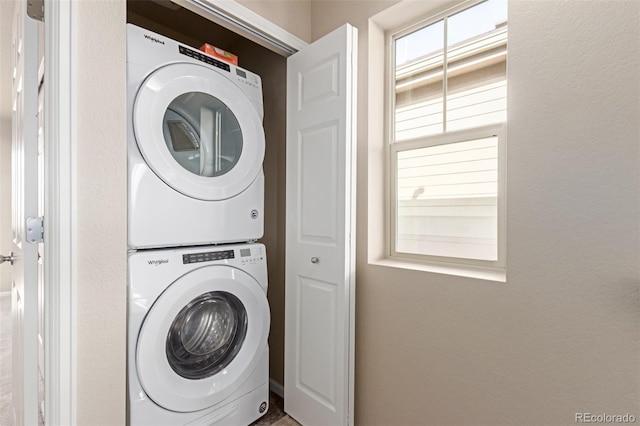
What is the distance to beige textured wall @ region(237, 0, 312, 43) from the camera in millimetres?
1686

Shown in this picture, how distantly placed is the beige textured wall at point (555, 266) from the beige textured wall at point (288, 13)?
1106mm

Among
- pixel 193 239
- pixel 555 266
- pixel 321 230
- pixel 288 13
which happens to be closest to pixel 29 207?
pixel 193 239

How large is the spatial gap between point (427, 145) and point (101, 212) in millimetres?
1378

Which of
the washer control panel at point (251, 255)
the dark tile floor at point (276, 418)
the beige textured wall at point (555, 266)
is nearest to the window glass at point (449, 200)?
the beige textured wall at point (555, 266)

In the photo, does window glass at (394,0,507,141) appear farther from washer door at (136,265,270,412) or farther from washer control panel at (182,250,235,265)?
washer door at (136,265,270,412)

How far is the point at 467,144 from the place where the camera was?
148cm

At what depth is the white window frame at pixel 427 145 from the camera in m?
1.36

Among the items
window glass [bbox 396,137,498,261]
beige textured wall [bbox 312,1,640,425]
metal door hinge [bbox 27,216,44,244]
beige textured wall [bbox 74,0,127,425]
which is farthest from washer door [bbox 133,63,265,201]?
beige textured wall [bbox 312,1,640,425]

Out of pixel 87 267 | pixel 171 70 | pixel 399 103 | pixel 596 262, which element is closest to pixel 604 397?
pixel 596 262

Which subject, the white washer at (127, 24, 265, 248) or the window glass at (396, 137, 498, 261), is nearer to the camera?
the white washer at (127, 24, 265, 248)

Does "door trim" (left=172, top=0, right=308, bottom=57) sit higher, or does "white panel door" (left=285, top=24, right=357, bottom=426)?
"door trim" (left=172, top=0, right=308, bottom=57)

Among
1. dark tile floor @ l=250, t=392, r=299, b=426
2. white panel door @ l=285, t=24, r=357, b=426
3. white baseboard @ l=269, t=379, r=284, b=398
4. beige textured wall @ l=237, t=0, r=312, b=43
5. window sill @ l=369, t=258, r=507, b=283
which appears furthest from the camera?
white baseboard @ l=269, t=379, r=284, b=398

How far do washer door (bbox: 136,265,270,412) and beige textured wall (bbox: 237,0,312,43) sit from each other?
129 cm

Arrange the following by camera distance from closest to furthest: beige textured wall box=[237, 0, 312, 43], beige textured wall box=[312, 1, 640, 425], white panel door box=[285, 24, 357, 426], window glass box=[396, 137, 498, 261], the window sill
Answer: beige textured wall box=[312, 1, 640, 425] < the window sill < window glass box=[396, 137, 498, 261] < white panel door box=[285, 24, 357, 426] < beige textured wall box=[237, 0, 312, 43]
